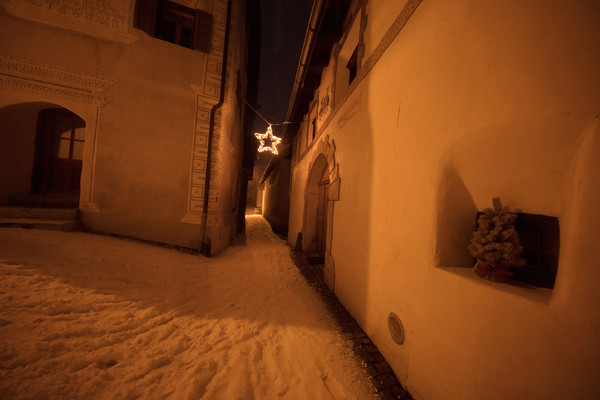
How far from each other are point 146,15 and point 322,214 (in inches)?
302

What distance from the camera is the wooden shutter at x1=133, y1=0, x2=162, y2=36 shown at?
5625mm

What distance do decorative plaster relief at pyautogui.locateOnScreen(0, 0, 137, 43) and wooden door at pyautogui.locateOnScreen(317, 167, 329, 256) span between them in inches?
261

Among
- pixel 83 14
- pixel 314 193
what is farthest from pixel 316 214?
pixel 83 14

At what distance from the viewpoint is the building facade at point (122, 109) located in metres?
5.11

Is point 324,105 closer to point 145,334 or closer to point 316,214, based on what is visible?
point 316,214

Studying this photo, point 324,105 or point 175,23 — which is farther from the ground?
point 175,23

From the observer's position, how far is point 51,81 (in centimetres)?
512

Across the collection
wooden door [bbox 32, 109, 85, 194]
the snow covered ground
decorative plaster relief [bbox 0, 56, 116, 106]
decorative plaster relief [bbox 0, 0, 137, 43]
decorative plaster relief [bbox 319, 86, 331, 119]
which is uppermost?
decorative plaster relief [bbox 0, 0, 137, 43]

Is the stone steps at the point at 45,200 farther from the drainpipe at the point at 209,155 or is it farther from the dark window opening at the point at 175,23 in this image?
the dark window opening at the point at 175,23

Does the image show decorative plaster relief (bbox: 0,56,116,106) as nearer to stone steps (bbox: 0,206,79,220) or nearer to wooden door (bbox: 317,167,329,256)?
stone steps (bbox: 0,206,79,220)

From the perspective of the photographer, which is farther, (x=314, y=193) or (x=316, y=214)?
(x=316, y=214)

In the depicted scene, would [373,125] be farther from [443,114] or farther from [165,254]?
[165,254]

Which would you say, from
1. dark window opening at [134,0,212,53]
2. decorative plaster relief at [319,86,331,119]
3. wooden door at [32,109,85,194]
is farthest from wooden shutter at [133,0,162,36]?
decorative plaster relief at [319,86,331,119]

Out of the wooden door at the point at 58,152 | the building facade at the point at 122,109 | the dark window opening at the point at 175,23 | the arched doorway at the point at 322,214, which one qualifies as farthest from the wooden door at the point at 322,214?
the wooden door at the point at 58,152
